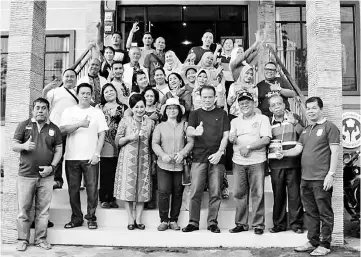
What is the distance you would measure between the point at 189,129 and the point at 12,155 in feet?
8.27

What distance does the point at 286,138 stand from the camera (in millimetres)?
5789

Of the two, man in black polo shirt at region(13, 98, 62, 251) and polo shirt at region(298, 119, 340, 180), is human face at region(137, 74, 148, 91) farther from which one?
polo shirt at region(298, 119, 340, 180)

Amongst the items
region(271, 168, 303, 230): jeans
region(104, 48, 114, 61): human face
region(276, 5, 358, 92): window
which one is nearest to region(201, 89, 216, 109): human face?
region(271, 168, 303, 230): jeans

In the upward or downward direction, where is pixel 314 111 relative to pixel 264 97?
downward

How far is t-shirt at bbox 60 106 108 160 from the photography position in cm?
581

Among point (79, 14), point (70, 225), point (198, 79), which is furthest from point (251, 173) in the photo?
point (79, 14)

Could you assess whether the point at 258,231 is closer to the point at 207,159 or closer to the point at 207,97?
the point at 207,159

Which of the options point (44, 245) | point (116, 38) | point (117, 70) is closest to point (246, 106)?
point (117, 70)

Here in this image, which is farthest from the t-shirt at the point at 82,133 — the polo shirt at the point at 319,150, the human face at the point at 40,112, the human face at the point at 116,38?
the human face at the point at 116,38

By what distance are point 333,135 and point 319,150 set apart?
0.82 feet

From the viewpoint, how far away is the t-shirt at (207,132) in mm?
5730

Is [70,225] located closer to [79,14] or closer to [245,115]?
[245,115]

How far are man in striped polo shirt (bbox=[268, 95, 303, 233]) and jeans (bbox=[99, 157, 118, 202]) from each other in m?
2.24

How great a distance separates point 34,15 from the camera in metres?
6.24
